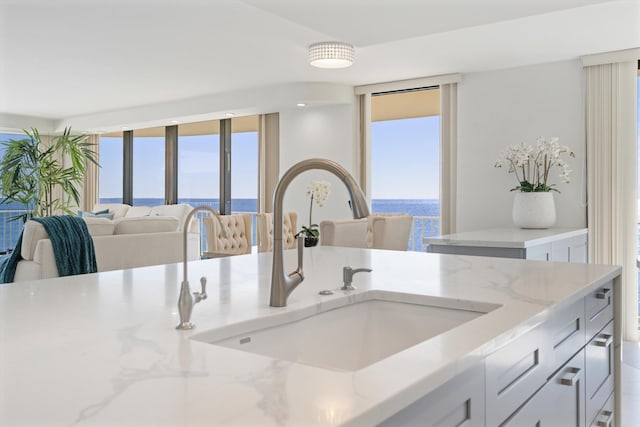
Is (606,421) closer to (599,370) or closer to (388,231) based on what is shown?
(599,370)

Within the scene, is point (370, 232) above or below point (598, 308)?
above

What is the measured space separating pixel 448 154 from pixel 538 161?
44.4 inches

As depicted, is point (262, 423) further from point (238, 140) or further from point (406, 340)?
point (238, 140)

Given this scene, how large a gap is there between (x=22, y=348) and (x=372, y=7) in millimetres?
2983

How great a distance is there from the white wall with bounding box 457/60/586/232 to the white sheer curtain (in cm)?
14

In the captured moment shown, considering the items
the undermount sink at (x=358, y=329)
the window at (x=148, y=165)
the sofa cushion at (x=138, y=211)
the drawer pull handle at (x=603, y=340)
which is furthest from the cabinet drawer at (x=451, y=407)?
the window at (x=148, y=165)

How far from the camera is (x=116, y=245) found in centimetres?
463

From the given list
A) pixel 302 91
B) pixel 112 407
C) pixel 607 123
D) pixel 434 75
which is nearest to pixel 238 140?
pixel 302 91

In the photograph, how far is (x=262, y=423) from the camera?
2.17 ft

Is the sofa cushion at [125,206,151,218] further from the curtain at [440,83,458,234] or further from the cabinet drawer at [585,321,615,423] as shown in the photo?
the cabinet drawer at [585,321,615,423]

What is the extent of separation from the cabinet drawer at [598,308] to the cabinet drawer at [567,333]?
0.07 meters

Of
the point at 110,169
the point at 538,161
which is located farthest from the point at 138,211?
the point at 538,161

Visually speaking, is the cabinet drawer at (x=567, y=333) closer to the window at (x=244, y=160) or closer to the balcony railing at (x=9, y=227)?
the window at (x=244, y=160)

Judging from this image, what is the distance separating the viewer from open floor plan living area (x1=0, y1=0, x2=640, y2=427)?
0.88 m
